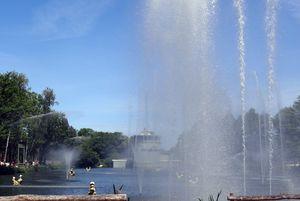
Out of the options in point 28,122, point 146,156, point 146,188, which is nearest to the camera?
point 146,188

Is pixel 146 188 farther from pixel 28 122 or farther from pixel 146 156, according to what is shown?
pixel 28 122

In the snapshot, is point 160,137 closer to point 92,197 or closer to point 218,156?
point 218,156

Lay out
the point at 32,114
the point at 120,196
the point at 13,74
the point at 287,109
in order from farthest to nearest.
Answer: the point at 32,114 → the point at 13,74 → the point at 287,109 → the point at 120,196

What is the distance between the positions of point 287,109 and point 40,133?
236ft

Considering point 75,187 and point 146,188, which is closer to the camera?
point 146,188

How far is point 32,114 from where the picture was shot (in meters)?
120

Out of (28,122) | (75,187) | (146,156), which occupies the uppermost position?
(28,122)

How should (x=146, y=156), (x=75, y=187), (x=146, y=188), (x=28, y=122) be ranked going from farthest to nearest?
(x=28, y=122), (x=75, y=187), (x=146, y=156), (x=146, y=188)

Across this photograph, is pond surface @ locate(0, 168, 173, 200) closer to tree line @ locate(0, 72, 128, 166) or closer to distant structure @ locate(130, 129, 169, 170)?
distant structure @ locate(130, 129, 169, 170)

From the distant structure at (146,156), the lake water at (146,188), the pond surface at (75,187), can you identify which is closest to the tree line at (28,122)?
the pond surface at (75,187)

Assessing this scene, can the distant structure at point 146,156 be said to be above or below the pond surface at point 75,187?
above

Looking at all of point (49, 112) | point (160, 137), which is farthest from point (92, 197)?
point (49, 112)

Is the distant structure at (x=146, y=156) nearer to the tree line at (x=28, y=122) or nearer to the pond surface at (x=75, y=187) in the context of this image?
the pond surface at (x=75, y=187)

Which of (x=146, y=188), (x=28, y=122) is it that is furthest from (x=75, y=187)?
(x=28, y=122)
